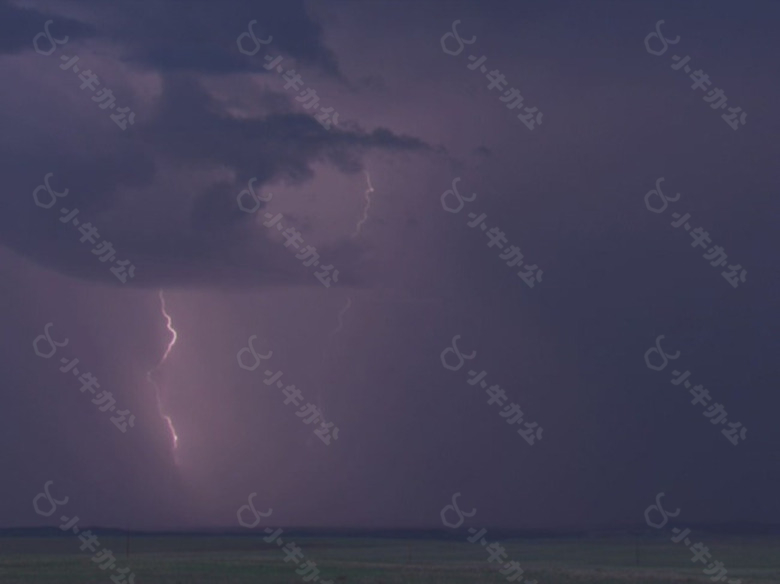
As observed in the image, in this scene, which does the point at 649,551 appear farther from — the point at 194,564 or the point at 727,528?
the point at 727,528

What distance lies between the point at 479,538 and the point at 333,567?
8273 centimetres

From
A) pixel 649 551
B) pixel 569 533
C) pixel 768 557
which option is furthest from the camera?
pixel 569 533

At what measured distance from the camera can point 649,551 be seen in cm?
8331

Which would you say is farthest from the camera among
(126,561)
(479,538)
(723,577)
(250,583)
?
(479,538)

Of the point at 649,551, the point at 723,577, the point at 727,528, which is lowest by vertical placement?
the point at 727,528

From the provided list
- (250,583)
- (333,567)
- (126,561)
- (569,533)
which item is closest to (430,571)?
(333,567)

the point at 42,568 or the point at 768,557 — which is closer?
the point at 42,568

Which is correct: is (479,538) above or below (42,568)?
below

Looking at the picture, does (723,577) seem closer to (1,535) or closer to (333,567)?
(333,567)

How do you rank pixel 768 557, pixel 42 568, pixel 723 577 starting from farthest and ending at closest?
1. pixel 768 557
2. pixel 42 568
3. pixel 723 577

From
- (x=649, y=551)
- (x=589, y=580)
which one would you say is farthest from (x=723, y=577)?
(x=649, y=551)

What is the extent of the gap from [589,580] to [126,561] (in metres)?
24.3

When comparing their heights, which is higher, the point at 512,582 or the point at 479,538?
the point at 512,582

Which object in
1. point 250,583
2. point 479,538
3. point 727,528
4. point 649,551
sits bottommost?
point 727,528
